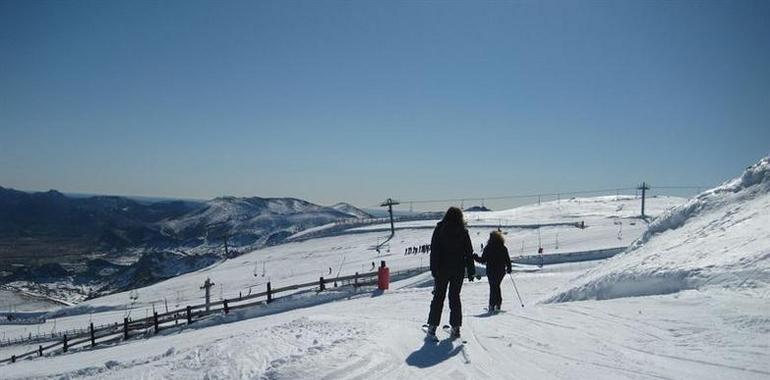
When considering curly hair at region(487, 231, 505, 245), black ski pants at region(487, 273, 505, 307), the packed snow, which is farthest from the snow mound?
curly hair at region(487, 231, 505, 245)

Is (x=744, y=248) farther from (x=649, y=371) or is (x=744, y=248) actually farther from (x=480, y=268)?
(x=480, y=268)

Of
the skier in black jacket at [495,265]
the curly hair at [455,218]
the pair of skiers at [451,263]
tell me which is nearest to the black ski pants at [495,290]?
the skier in black jacket at [495,265]

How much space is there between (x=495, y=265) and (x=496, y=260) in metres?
0.11

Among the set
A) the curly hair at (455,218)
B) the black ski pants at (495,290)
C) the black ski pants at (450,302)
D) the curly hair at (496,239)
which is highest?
the curly hair at (455,218)

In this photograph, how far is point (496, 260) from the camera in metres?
10.5

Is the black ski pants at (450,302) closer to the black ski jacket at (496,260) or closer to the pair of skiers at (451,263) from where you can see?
the pair of skiers at (451,263)

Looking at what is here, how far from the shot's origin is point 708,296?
21.9ft

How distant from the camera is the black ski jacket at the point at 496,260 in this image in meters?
10.4

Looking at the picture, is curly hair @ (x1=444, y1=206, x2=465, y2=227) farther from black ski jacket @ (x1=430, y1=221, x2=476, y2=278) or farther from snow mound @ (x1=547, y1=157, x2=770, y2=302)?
snow mound @ (x1=547, y1=157, x2=770, y2=302)

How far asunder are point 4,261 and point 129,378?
196952 mm

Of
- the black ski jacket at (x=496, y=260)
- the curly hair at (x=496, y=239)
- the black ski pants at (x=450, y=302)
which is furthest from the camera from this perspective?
the curly hair at (x=496, y=239)

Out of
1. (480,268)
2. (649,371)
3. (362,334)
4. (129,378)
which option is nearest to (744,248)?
(649,371)

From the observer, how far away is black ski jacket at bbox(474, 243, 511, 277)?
10.4 m

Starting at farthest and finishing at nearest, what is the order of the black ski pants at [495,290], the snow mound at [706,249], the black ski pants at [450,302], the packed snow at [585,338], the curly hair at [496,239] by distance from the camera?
the curly hair at [496,239]
the black ski pants at [495,290]
the snow mound at [706,249]
the black ski pants at [450,302]
the packed snow at [585,338]
